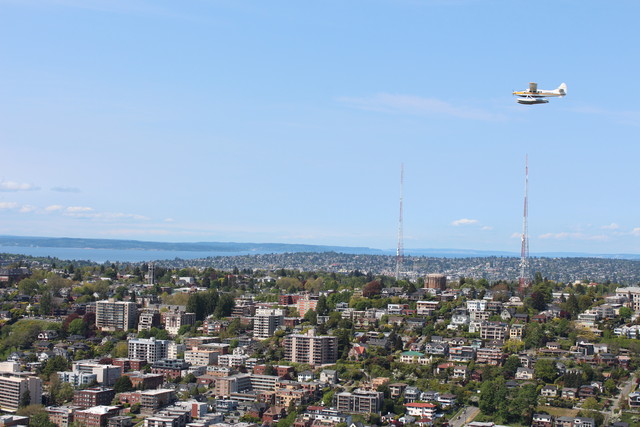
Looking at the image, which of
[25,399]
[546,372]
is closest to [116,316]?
[25,399]

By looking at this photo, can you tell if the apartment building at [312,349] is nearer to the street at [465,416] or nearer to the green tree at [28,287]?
the street at [465,416]

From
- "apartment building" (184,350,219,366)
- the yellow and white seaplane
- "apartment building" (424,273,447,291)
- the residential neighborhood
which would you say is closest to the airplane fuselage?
the yellow and white seaplane

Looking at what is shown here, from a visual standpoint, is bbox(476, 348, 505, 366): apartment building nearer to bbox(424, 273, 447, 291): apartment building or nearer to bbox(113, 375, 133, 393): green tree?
bbox(113, 375, 133, 393): green tree

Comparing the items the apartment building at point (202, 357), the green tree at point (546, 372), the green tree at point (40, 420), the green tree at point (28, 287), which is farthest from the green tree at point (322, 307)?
the green tree at point (28, 287)

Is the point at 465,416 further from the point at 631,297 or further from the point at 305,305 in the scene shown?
the point at 631,297

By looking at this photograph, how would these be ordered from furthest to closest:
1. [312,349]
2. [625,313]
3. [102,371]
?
1. [625,313]
2. [312,349]
3. [102,371]

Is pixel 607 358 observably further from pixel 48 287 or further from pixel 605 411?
pixel 48 287

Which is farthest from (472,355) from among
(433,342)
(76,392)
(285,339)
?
(76,392)
